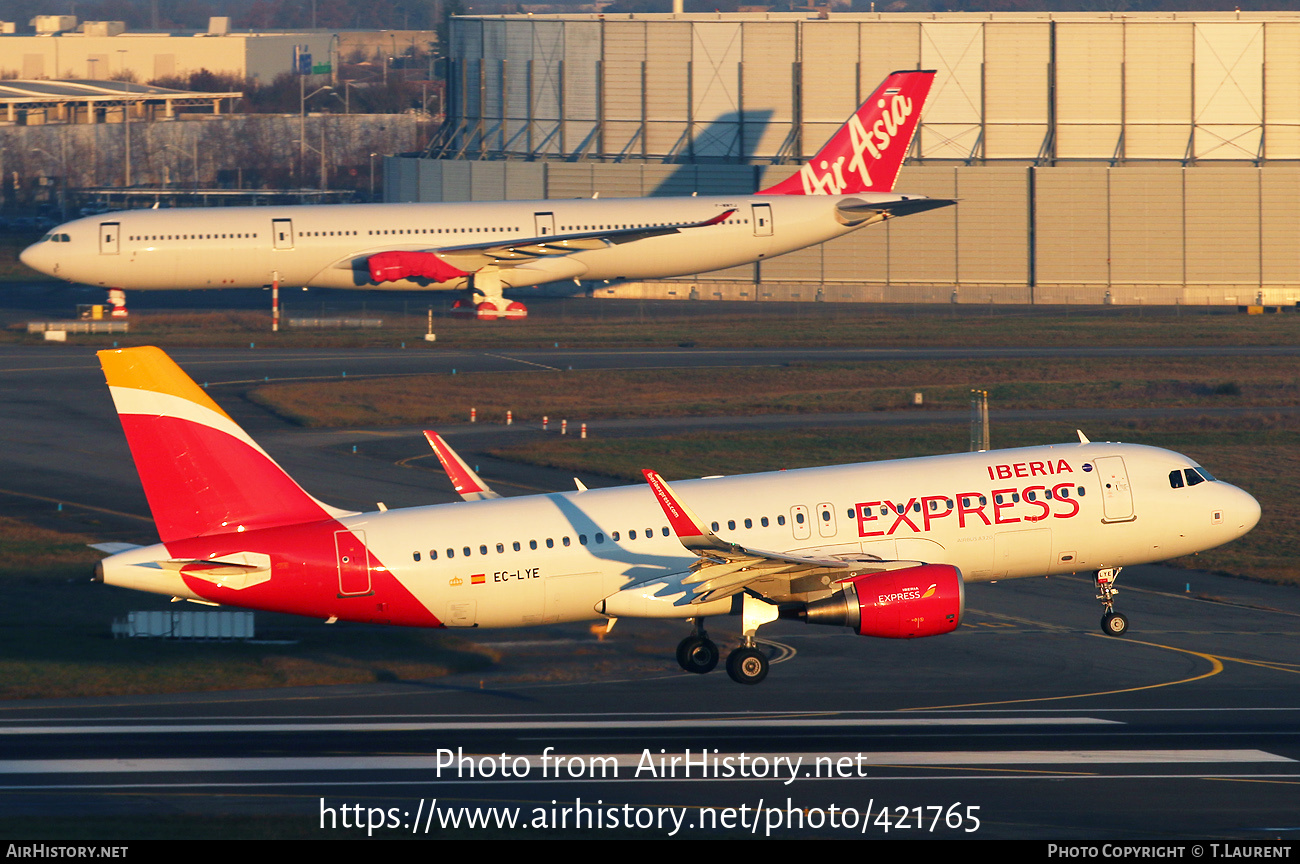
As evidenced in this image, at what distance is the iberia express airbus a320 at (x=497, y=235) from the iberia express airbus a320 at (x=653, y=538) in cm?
6083

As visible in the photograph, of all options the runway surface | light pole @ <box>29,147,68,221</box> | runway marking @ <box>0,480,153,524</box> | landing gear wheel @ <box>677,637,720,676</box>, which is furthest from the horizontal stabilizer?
light pole @ <box>29,147,68,221</box>

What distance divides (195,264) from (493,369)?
75.8ft

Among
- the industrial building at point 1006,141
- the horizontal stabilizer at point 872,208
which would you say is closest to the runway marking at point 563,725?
the horizontal stabilizer at point 872,208

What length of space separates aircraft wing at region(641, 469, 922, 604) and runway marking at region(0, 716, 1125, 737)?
3.34 meters

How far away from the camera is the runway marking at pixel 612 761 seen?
29413 mm

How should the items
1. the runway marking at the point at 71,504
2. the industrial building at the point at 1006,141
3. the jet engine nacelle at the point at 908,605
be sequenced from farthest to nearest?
the industrial building at the point at 1006,141, the runway marking at the point at 71,504, the jet engine nacelle at the point at 908,605

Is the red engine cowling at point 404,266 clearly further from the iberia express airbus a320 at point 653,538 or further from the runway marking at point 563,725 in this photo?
the runway marking at point 563,725

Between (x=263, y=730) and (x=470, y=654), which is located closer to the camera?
(x=263, y=730)

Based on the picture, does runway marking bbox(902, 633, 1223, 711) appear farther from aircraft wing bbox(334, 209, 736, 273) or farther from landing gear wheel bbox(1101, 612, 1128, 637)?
aircraft wing bbox(334, 209, 736, 273)

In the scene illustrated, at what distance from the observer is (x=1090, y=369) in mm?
83562

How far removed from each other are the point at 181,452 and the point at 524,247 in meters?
63.0

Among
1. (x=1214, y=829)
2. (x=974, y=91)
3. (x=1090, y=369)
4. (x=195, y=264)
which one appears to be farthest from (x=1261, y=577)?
(x=974, y=91)

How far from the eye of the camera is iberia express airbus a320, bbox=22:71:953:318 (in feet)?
310
